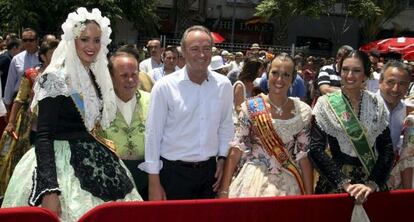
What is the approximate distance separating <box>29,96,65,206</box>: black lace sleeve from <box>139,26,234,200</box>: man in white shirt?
0.66m

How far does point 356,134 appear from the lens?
3.37 meters

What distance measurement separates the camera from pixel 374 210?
3.18 metres

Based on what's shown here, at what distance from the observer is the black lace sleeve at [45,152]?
2.77 metres

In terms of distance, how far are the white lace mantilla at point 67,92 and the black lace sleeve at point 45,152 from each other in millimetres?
40

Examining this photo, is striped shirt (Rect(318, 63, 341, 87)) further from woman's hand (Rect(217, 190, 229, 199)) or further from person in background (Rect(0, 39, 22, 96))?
person in background (Rect(0, 39, 22, 96))

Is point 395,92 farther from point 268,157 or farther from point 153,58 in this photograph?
point 153,58

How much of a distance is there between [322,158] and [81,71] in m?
1.57

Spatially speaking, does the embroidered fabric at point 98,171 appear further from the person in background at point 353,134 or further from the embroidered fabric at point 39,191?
the person in background at point 353,134

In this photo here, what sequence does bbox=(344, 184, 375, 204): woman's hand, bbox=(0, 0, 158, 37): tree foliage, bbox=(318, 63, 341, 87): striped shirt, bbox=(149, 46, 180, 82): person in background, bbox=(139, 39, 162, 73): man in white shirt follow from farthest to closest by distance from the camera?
bbox=(0, 0, 158, 37): tree foliage
bbox=(139, 39, 162, 73): man in white shirt
bbox=(149, 46, 180, 82): person in background
bbox=(318, 63, 341, 87): striped shirt
bbox=(344, 184, 375, 204): woman's hand

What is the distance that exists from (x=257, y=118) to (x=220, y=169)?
42cm

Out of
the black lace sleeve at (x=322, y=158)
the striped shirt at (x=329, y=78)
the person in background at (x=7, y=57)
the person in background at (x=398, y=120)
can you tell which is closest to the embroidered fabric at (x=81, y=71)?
the black lace sleeve at (x=322, y=158)

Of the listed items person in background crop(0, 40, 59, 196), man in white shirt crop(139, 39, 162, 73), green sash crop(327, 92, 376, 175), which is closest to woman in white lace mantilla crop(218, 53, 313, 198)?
green sash crop(327, 92, 376, 175)

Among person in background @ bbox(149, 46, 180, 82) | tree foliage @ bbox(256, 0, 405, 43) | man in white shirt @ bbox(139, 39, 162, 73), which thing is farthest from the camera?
tree foliage @ bbox(256, 0, 405, 43)

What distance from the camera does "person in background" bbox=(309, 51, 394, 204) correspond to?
3363mm
